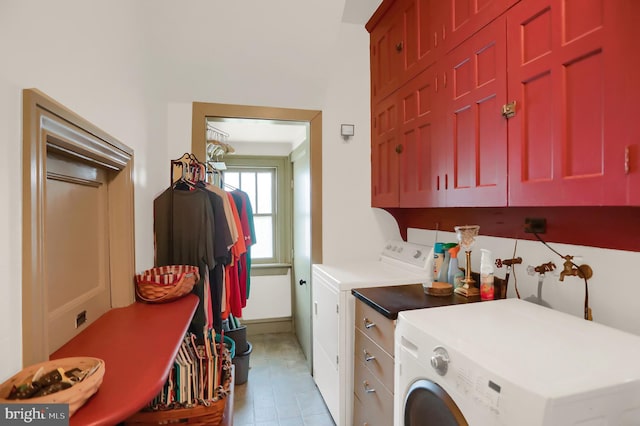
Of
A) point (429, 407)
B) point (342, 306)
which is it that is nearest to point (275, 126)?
point (342, 306)

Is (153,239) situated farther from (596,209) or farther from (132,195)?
(596,209)

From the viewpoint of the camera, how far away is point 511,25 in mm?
1343

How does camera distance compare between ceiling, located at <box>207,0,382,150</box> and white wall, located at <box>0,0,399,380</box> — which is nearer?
white wall, located at <box>0,0,399,380</box>

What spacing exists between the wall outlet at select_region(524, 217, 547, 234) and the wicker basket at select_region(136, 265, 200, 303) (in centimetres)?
164

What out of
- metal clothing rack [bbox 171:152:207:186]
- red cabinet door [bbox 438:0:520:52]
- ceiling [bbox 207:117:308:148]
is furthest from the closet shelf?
ceiling [bbox 207:117:308:148]

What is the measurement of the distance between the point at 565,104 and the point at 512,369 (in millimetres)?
884

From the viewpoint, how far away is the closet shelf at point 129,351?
0.79 meters

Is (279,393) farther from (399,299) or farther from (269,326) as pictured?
(399,299)

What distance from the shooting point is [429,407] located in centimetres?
111

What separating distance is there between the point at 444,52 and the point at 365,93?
0.95 meters

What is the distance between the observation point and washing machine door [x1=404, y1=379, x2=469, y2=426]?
987 millimetres

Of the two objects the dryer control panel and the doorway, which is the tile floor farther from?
the dryer control panel

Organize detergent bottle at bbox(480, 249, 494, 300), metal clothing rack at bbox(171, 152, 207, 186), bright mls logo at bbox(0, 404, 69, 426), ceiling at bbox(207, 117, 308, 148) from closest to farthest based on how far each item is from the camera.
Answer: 1. bright mls logo at bbox(0, 404, 69, 426)
2. detergent bottle at bbox(480, 249, 494, 300)
3. metal clothing rack at bbox(171, 152, 207, 186)
4. ceiling at bbox(207, 117, 308, 148)

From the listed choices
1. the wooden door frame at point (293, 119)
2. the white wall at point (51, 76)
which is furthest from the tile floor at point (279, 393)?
the white wall at point (51, 76)
